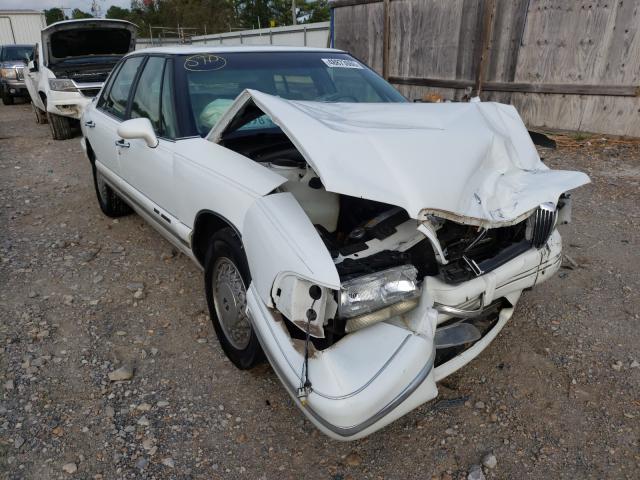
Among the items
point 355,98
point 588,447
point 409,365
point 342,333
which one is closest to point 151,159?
point 355,98

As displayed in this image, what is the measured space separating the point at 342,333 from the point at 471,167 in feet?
3.28

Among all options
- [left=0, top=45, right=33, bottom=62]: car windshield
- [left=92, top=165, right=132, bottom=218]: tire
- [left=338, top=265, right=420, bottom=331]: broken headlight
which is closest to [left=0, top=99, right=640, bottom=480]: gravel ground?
[left=338, top=265, right=420, bottom=331]: broken headlight

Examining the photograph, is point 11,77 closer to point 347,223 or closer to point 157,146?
point 157,146

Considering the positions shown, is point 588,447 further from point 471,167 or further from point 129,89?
point 129,89

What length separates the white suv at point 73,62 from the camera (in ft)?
26.1

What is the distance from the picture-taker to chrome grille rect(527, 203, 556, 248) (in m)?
2.18

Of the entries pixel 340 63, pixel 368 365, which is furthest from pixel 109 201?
pixel 368 365

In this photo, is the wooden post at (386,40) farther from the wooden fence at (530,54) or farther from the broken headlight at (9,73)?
the broken headlight at (9,73)

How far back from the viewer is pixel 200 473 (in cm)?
203

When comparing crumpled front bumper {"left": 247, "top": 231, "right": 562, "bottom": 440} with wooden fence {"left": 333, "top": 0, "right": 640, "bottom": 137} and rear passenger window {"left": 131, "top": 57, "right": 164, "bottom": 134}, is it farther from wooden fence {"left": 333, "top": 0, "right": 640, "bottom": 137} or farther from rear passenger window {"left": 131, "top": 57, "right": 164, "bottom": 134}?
wooden fence {"left": 333, "top": 0, "right": 640, "bottom": 137}

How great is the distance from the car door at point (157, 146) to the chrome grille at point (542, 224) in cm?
206

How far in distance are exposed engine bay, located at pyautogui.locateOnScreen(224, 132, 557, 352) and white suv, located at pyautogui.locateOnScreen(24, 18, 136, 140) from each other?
21.6ft

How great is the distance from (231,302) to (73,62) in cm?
821

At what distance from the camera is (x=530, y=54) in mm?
7230
